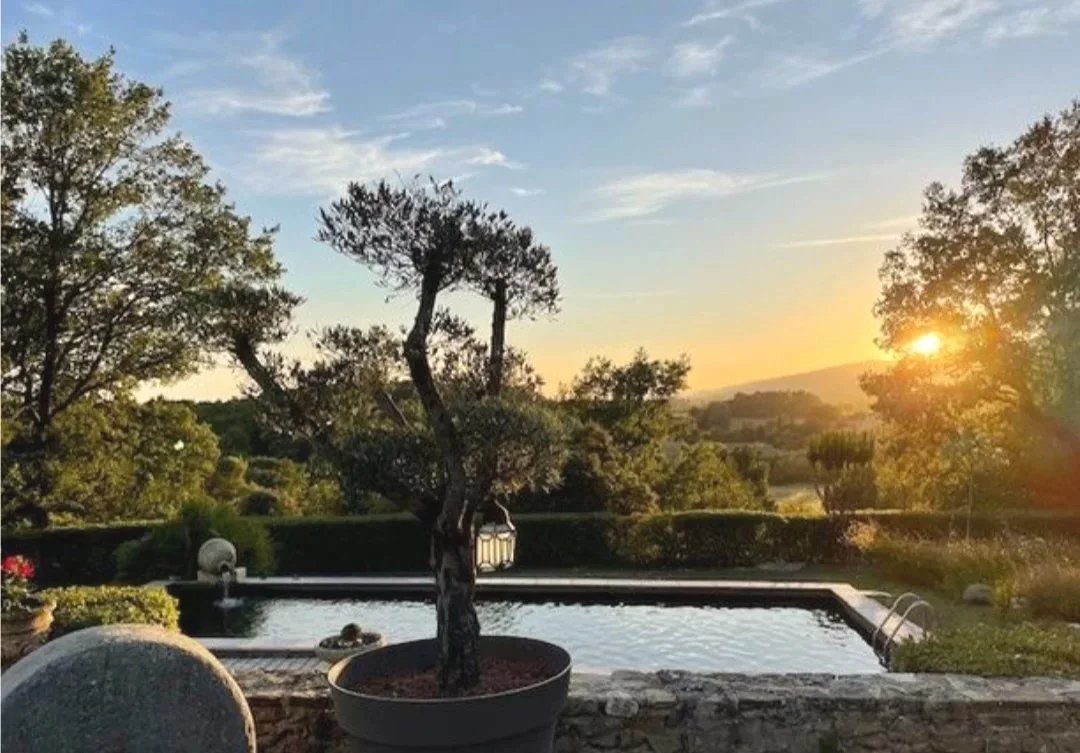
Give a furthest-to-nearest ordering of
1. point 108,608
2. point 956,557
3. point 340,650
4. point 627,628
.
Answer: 1. point 956,557
2. point 627,628
3. point 108,608
4. point 340,650

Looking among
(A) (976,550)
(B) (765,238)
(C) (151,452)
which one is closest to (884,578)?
(A) (976,550)

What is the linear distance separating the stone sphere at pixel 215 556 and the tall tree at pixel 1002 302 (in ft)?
42.4

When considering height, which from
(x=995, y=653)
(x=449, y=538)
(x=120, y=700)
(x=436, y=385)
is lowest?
(x=995, y=653)

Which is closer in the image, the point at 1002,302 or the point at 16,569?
the point at 16,569

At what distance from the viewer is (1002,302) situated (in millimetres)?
17859

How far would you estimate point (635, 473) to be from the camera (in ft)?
59.2

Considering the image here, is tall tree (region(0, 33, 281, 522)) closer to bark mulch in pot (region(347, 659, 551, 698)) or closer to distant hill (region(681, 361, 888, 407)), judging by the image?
bark mulch in pot (region(347, 659, 551, 698))

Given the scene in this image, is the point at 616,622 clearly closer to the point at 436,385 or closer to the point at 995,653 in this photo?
the point at 995,653

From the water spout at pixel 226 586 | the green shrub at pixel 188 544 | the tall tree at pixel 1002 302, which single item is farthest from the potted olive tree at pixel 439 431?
the tall tree at pixel 1002 302

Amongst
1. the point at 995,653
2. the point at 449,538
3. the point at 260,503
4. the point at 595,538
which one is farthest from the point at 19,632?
the point at 260,503

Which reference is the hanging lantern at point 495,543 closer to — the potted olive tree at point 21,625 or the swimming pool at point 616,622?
the swimming pool at point 616,622

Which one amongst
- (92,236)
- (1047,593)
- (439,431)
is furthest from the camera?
(92,236)

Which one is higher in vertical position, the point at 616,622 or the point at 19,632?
the point at 19,632

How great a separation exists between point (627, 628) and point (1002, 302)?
12135 mm
